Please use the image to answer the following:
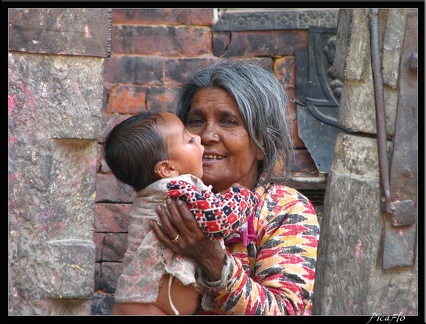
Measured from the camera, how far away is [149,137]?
289cm

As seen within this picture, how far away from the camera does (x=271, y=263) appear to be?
3000mm

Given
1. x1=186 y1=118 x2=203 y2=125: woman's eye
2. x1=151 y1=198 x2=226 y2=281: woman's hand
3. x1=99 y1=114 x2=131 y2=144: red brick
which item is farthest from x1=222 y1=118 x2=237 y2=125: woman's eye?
x1=99 y1=114 x2=131 y2=144: red brick

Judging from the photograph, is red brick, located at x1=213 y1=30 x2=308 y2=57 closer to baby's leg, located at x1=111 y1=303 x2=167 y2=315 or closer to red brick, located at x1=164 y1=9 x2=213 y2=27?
red brick, located at x1=164 y1=9 x2=213 y2=27

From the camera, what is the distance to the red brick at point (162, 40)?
469 centimetres

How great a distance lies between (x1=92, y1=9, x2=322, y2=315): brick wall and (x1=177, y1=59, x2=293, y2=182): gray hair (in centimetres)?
118

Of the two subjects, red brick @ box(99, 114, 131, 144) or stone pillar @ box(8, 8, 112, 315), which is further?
red brick @ box(99, 114, 131, 144)

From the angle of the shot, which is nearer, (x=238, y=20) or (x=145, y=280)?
(x=145, y=280)

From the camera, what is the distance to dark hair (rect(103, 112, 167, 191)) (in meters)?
2.89

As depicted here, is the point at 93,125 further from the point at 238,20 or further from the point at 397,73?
the point at 238,20

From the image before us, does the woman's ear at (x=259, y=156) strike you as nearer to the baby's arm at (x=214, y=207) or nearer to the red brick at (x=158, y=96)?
the baby's arm at (x=214, y=207)

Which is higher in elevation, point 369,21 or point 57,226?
point 369,21

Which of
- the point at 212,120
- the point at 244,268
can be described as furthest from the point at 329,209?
the point at 212,120

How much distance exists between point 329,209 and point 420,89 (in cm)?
54

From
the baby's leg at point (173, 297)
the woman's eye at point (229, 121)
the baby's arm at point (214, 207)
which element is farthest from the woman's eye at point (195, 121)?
the baby's leg at point (173, 297)
